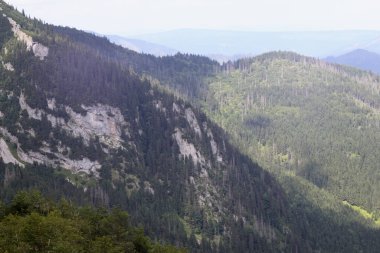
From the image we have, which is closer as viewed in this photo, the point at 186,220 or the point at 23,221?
the point at 23,221

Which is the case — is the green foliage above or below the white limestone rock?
above

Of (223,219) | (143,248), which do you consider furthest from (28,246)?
(223,219)

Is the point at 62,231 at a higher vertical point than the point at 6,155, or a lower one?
higher

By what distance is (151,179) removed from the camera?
198 metres

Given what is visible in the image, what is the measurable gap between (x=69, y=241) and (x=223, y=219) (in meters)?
131

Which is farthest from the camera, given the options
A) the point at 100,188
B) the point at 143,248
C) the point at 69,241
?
the point at 100,188

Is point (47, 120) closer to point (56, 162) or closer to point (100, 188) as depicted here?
point (56, 162)

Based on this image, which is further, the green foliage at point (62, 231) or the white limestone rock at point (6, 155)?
the white limestone rock at point (6, 155)

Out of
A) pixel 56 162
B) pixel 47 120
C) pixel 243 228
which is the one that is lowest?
pixel 243 228

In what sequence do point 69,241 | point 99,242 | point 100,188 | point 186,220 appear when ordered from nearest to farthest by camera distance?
point 69,241 → point 99,242 → point 100,188 → point 186,220

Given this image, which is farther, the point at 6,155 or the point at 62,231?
the point at 6,155

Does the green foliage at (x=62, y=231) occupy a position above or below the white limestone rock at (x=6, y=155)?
above

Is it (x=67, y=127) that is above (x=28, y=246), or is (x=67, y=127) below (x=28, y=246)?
below

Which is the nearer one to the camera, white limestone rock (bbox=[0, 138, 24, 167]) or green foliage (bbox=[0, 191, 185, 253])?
green foliage (bbox=[0, 191, 185, 253])
